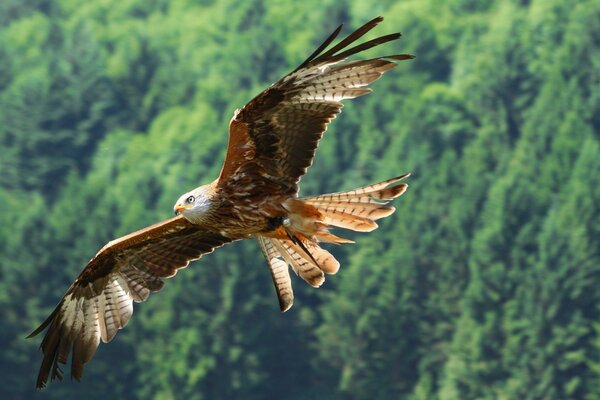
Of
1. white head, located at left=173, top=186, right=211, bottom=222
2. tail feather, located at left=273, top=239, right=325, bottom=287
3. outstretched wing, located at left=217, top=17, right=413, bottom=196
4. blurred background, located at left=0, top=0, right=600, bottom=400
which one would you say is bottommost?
tail feather, located at left=273, top=239, right=325, bottom=287

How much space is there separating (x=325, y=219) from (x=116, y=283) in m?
2.58

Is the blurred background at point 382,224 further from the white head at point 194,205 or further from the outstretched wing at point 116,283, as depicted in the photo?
the white head at point 194,205

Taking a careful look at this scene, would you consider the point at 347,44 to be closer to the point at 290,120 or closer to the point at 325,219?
the point at 290,120

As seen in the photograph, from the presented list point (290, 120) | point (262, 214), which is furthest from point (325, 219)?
point (290, 120)

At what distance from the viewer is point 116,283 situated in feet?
47.8

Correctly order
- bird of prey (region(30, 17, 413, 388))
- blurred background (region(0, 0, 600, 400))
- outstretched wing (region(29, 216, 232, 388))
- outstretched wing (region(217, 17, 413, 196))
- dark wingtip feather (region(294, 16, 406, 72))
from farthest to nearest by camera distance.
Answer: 1. blurred background (region(0, 0, 600, 400))
2. outstretched wing (region(29, 216, 232, 388))
3. bird of prey (region(30, 17, 413, 388))
4. outstretched wing (region(217, 17, 413, 196))
5. dark wingtip feather (region(294, 16, 406, 72))

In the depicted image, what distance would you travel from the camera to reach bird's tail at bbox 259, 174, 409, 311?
12930 mm

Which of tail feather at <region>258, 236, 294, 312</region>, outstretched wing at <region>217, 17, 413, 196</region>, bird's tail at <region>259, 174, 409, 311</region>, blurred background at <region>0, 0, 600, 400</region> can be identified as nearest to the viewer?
outstretched wing at <region>217, 17, 413, 196</region>

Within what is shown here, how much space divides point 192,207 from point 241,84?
77.7 metres

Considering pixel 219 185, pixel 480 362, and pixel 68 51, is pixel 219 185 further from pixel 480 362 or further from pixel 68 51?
pixel 68 51

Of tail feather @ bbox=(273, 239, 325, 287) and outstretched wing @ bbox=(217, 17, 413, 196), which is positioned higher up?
outstretched wing @ bbox=(217, 17, 413, 196)

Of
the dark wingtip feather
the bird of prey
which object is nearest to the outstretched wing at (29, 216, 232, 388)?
the bird of prey

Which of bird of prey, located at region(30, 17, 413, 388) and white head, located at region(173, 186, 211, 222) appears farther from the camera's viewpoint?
white head, located at region(173, 186, 211, 222)

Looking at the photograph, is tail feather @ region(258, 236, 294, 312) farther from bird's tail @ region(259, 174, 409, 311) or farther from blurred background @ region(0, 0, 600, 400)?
blurred background @ region(0, 0, 600, 400)
